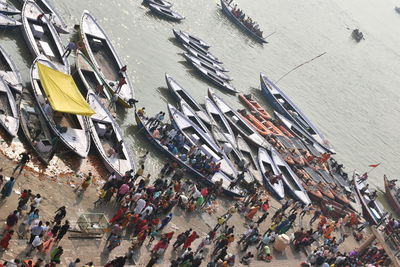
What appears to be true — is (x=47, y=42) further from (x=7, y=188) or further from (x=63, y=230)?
(x=63, y=230)

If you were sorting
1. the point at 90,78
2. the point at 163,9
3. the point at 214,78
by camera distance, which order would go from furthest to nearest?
the point at 163,9 < the point at 214,78 < the point at 90,78

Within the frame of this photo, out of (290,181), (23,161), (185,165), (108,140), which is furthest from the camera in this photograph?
(290,181)

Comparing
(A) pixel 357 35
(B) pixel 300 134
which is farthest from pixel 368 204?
(A) pixel 357 35

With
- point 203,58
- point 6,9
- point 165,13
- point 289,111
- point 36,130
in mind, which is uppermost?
point 165,13

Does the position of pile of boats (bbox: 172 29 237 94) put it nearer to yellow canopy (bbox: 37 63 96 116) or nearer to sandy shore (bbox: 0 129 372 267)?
sandy shore (bbox: 0 129 372 267)

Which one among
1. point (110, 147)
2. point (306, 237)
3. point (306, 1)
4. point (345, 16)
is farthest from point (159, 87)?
point (345, 16)

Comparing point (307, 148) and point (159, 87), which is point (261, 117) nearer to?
point (307, 148)

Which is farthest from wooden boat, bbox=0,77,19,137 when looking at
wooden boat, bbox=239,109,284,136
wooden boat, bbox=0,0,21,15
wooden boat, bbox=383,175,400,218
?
wooden boat, bbox=383,175,400,218
